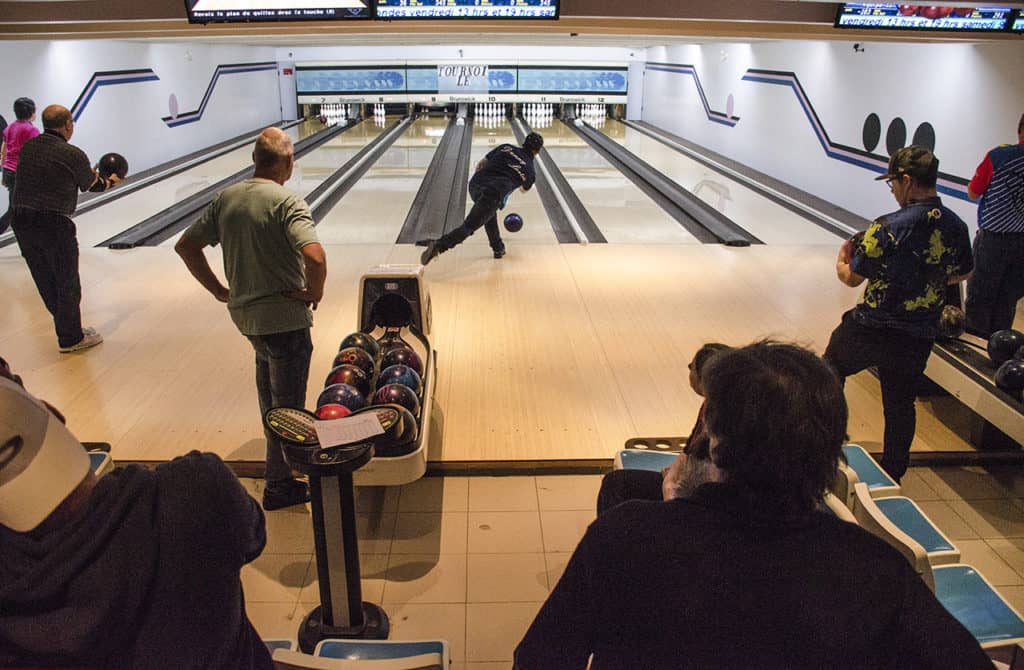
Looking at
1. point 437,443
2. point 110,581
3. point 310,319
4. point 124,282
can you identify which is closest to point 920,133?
point 437,443

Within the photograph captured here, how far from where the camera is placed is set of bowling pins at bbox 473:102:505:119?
14.7m

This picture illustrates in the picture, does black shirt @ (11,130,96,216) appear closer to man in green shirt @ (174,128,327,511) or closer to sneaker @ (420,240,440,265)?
man in green shirt @ (174,128,327,511)

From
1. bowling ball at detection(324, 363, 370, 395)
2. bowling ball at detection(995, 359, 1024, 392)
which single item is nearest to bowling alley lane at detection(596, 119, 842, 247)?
bowling ball at detection(995, 359, 1024, 392)

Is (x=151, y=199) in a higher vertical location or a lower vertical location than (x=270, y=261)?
lower

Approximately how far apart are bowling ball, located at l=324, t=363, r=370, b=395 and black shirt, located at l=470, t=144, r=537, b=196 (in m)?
2.85

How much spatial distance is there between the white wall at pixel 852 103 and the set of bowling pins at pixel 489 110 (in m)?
4.19

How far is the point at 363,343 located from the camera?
2.79m

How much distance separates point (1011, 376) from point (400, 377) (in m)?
2.13

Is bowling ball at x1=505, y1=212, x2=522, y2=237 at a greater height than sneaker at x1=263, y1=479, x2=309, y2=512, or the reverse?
bowling ball at x1=505, y1=212, x2=522, y2=237

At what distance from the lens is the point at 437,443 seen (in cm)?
295

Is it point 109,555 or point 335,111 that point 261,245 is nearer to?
point 109,555

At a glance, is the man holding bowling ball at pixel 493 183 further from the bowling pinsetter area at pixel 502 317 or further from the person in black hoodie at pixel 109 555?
the person in black hoodie at pixel 109 555

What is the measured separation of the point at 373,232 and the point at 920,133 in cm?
449

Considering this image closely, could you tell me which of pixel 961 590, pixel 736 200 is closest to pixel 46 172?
pixel 961 590
